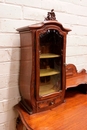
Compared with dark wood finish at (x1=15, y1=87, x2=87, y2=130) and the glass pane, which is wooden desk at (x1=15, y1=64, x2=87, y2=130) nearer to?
dark wood finish at (x1=15, y1=87, x2=87, y2=130)

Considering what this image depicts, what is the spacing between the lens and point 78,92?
4.40 ft

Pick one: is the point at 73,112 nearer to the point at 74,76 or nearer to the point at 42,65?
the point at 42,65

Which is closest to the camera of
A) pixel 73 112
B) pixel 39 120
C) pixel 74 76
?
pixel 39 120

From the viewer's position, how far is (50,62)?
1.04 m

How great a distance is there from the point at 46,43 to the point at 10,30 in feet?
0.89

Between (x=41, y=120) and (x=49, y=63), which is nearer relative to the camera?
(x=41, y=120)

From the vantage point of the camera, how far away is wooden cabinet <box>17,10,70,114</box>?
0.89 meters

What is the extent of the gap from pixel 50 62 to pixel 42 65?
9cm

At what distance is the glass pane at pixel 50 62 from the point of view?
966 millimetres

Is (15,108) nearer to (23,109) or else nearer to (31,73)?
(23,109)

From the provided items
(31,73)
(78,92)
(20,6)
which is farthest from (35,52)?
(78,92)

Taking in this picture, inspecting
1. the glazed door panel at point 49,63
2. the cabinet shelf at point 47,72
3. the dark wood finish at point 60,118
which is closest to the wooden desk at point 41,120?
the dark wood finish at point 60,118

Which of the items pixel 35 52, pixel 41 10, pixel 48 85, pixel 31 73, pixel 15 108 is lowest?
pixel 15 108

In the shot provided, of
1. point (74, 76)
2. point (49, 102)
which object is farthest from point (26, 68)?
point (74, 76)
